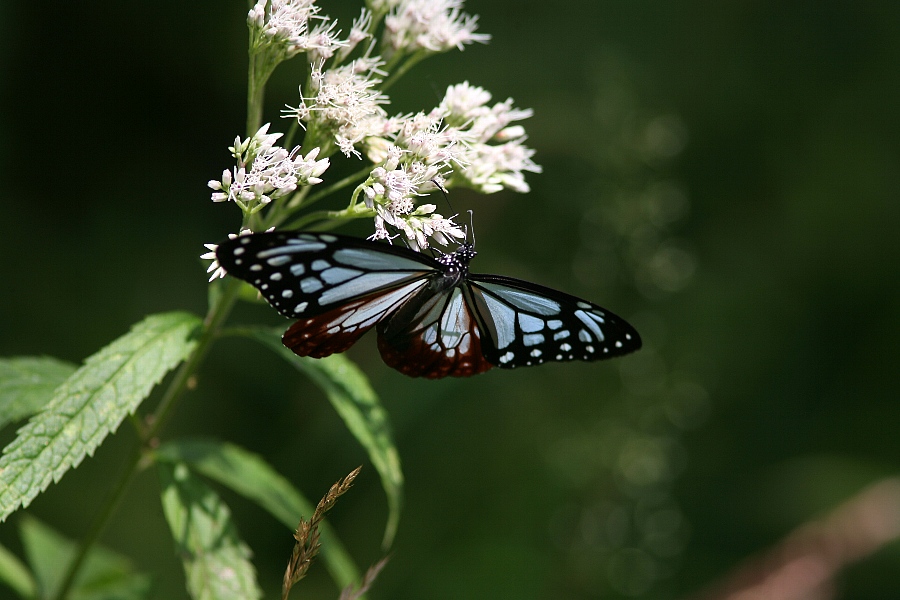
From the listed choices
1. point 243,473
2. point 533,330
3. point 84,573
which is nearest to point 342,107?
point 533,330

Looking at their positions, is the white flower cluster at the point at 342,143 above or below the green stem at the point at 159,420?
above

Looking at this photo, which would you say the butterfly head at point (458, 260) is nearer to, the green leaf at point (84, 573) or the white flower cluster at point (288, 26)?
the white flower cluster at point (288, 26)

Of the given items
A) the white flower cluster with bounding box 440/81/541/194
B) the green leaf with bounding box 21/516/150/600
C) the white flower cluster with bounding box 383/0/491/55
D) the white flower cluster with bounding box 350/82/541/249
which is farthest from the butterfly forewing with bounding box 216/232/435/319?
the green leaf with bounding box 21/516/150/600

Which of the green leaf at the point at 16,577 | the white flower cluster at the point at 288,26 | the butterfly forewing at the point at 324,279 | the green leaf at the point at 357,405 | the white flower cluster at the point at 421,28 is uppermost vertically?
the white flower cluster at the point at 421,28

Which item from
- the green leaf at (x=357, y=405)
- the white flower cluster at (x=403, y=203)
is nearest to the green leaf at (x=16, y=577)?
the green leaf at (x=357, y=405)

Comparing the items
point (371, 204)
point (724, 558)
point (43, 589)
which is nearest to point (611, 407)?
point (724, 558)

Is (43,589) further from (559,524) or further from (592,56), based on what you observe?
(592,56)
